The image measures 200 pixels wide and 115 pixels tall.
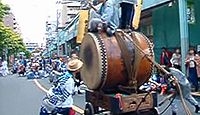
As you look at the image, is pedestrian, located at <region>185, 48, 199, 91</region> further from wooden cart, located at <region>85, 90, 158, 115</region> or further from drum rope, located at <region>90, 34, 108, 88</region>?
drum rope, located at <region>90, 34, 108, 88</region>

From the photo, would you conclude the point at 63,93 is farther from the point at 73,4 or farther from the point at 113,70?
the point at 73,4

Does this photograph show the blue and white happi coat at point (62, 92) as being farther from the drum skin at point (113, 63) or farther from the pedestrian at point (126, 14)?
the pedestrian at point (126, 14)

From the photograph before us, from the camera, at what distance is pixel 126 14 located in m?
8.16

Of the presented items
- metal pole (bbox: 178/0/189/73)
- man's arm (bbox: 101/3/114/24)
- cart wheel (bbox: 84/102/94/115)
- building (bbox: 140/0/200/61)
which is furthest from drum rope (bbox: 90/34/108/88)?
building (bbox: 140/0/200/61)

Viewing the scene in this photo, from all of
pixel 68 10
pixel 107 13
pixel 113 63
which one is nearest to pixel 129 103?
pixel 113 63

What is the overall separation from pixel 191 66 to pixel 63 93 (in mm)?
11815

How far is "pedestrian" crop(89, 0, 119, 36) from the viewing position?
7906 mm

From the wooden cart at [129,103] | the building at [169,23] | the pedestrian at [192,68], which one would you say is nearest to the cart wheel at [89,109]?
the wooden cart at [129,103]

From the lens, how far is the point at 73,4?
122m

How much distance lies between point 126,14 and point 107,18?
383mm

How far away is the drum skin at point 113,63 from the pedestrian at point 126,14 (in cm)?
55

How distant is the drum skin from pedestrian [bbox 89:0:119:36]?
192mm

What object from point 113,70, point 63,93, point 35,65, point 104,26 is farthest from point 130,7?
point 35,65

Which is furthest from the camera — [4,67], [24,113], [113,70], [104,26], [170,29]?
[4,67]
